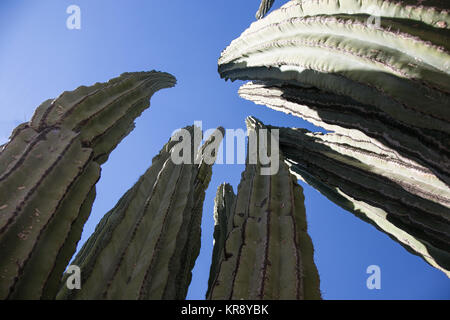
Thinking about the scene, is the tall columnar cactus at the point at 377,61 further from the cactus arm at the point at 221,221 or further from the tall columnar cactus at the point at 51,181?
the tall columnar cactus at the point at 51,181

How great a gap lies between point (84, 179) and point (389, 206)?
2639 millimetres

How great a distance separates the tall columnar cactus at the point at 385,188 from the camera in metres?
3.06

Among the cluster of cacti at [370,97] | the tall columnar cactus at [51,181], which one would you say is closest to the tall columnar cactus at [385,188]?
the cluster of cacti at [370,97]

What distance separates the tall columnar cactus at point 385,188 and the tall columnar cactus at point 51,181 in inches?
80.8

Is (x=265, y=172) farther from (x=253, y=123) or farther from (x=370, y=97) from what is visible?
(x=253, y=123)

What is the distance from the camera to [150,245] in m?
2.25

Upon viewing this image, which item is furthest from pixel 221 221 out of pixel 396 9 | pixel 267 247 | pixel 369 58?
pixel 396 9

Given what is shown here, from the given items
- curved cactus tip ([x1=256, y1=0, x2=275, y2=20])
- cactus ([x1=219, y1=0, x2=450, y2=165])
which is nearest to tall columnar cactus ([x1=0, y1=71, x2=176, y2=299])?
cactus ([x1=219, y1=0, x2=450, y2=165])

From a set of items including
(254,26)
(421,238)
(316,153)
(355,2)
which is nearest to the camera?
(355,2)

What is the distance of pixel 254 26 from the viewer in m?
3.62

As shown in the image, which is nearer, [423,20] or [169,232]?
[423,20]

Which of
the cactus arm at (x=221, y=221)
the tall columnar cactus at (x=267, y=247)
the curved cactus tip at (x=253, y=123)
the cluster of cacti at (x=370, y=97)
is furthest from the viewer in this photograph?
the curved cactus tip at (x=253, y=123)
